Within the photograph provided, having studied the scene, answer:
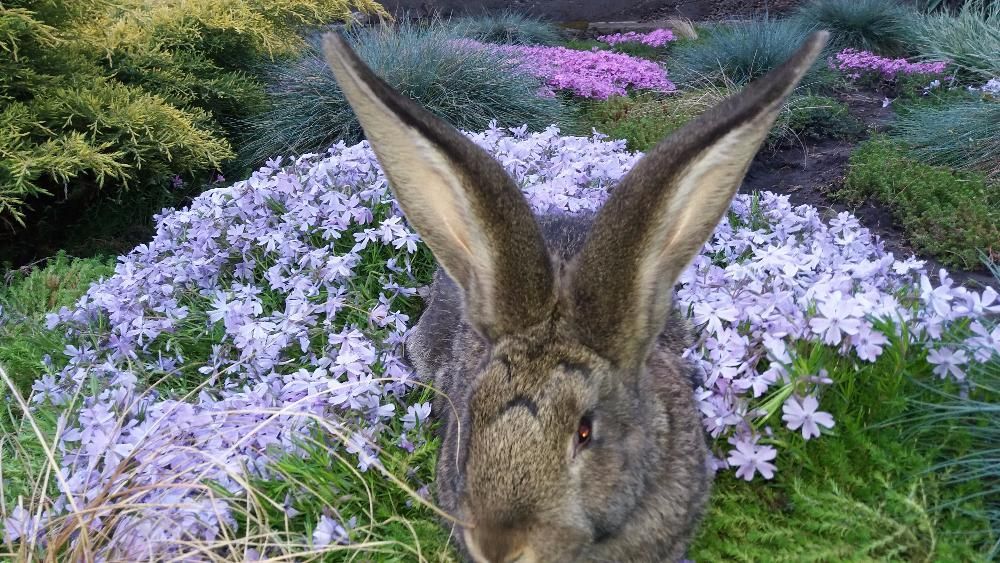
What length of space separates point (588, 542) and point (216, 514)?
131cm

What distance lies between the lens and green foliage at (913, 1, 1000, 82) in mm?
8781

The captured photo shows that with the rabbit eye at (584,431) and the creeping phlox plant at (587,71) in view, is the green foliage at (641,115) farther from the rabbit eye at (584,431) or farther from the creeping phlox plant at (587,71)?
the rabbit eye at (584,431)

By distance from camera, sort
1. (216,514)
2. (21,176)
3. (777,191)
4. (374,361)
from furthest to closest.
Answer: (777,191) → (21,176) → (374,361) → (216,514)

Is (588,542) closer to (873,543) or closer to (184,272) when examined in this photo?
(873,543)

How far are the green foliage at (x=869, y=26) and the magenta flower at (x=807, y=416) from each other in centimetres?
1122

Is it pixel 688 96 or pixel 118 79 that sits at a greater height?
pixel 118 79

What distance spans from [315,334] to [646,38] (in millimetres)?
12082

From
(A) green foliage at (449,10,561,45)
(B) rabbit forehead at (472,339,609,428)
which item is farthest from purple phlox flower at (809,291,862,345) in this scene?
→ (A) green foliage at (449,10,561,45)

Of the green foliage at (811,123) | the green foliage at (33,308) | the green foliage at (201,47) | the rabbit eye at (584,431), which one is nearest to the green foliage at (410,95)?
the green foliage at (201,47)

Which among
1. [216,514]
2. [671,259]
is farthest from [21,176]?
[671,259]

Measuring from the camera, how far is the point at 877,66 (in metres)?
10.5

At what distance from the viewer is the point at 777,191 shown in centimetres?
678

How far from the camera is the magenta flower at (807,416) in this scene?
7.90 ft

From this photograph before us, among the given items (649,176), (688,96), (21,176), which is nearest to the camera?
(649,176)
